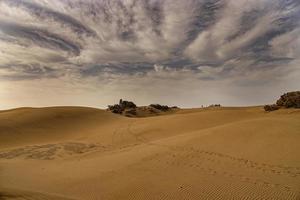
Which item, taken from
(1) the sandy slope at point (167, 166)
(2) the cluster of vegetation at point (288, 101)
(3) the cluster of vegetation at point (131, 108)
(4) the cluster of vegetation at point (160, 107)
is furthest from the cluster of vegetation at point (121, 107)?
(2) the cluster of vegetation at point (288, 101)

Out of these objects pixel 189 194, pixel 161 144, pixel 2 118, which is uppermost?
pixel 2 118

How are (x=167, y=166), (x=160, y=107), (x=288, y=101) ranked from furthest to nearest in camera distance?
(x=160, y=107)
(x=288, y=101)
(x=167, y=166)

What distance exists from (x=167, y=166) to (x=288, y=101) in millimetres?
13627

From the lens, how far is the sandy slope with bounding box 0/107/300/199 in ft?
24.7

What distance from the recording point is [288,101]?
20.3m

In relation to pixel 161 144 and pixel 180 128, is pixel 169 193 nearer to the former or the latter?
pixel 161 144

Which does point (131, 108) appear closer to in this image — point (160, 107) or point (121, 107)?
A: point (121, 107)

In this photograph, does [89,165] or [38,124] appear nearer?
[89,165]

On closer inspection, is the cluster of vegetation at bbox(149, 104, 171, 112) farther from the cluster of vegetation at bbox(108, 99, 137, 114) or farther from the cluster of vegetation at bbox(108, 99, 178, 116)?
the cluster of vegetation at bbox(108, 99, 137, 114)

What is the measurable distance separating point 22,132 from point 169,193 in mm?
15792

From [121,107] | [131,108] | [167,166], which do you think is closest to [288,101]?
[167,166]

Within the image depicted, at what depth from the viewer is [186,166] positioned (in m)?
9.91

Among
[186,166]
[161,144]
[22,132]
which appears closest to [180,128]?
[161,144]

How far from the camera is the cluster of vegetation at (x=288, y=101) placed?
19.9 meters
